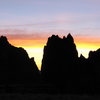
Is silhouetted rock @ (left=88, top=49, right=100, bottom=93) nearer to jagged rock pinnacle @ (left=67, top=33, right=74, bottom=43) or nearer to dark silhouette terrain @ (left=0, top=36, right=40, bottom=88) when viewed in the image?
jagged rock pinnacle @ (left=67, top=33, right=74, bottom=43)

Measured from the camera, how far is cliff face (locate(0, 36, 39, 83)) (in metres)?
90.9

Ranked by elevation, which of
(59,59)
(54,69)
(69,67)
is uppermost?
(59,59)

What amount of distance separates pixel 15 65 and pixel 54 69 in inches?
470

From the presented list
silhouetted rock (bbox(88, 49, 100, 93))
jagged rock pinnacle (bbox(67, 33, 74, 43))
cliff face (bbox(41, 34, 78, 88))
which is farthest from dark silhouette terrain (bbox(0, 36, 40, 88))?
silhouetted rock (bbox(88, 49, 100, 93))

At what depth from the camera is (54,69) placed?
88.7 meters

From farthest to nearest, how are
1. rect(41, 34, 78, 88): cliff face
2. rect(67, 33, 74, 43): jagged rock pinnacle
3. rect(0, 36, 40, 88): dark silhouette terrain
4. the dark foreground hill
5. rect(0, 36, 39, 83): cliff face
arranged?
rect(67, 33, 74, 43): jagged rock pinnacle, rect(0, 36, 39, 83): cliff face, rect(0, 36, 40, 88): dark silhouette terrain, rect(41, 34, 78, 88): cliff face, the dark foreground hill

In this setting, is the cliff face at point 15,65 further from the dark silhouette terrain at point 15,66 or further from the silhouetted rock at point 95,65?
the silhouetted rock at point 95,65

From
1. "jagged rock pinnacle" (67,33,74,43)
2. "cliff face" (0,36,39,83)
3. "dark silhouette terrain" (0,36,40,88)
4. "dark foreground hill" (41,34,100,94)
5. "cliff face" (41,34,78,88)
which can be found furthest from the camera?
"jagged rock pinnacle" (67,33,74,43)

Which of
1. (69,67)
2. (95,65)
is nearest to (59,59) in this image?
(69,67)

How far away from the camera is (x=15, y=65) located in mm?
93938

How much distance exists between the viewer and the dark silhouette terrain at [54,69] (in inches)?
3118

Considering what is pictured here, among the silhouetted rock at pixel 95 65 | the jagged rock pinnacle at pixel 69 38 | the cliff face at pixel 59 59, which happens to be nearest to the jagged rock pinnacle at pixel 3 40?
the cliff face at pixel 59 59

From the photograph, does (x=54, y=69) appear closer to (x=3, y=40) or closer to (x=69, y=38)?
(x=69, y=38)

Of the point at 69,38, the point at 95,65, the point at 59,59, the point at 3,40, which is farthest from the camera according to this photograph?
the point at 3,40
